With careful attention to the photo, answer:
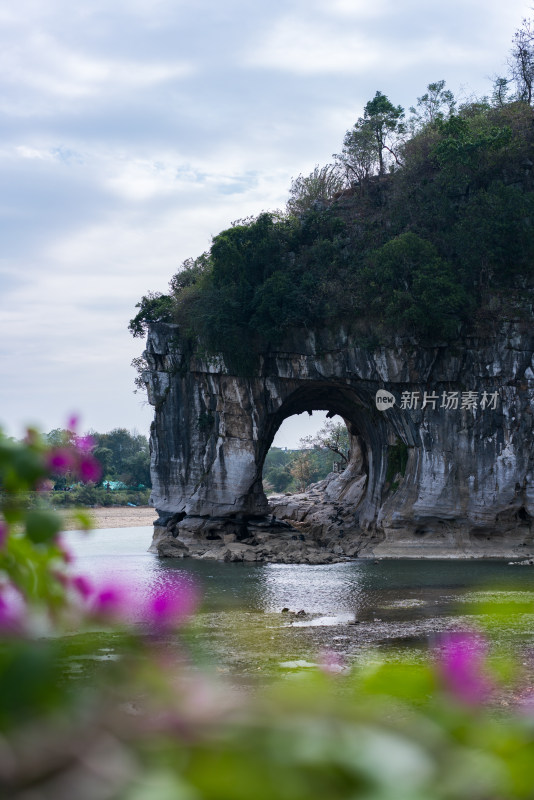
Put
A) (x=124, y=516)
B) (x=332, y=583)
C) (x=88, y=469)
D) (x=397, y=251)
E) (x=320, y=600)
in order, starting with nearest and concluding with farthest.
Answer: (x=88, y=469) < (x=320, y=600) < (x=332, y=583) < (x=397, y=251) < (x=124, y=516)

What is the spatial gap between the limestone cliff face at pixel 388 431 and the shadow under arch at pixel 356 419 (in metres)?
0.10

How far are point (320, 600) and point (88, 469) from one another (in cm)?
1579

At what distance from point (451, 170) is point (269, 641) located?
18.8m

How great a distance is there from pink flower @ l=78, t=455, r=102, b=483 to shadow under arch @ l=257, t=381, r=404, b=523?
25.8 m

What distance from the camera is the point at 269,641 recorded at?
1211cm

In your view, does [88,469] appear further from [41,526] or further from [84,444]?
[41,526]

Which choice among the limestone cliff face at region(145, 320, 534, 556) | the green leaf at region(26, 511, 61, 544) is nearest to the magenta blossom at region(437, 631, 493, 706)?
the green leaf at region(26, 511, 61, 544)

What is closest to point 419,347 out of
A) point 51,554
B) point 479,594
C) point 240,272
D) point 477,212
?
point 477,212

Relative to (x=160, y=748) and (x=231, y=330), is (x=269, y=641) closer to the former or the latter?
(x=160, y=748)

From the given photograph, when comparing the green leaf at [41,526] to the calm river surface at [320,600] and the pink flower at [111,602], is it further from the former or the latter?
the calm river surface at [320,600]

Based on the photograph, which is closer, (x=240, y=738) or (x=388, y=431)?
(x=240, y=738)

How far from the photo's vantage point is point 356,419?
32344 mm

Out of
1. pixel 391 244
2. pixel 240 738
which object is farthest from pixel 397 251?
pixel 240 738

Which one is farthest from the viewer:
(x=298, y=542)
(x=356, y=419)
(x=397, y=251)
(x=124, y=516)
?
(x=124, y=516)
